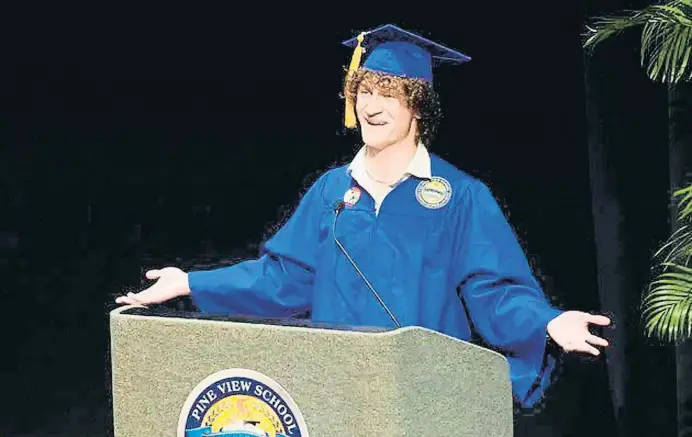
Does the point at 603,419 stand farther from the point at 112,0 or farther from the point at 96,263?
the point at 112,0

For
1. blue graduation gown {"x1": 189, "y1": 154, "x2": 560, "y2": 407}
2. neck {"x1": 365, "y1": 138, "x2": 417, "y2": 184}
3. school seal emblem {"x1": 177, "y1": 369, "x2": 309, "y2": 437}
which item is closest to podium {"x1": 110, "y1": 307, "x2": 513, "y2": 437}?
school seal emblem {"x1": 177, "y1": 369, "x2": 309, "y2": 437}

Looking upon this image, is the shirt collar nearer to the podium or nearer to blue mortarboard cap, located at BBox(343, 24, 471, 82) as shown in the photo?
blue mortarboard cap, located at BBox(343, 24, 471, 82)

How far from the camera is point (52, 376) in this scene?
3.41 m

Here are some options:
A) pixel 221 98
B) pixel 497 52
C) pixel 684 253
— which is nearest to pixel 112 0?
pixel 221 98

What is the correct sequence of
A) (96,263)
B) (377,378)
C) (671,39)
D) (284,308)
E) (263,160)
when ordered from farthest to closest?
(96,263)
(263,160)
(284,308)
(671,39)
(377,378)

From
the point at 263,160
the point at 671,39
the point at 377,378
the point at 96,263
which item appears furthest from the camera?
the point at 96,263

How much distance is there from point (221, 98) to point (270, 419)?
1.35m

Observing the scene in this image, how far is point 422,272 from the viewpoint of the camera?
2.59 meters

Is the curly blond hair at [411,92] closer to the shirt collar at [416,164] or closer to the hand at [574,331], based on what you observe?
the shirt collar at [416,164]

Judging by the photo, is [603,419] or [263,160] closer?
[603,419]

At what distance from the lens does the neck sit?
268 centimetres

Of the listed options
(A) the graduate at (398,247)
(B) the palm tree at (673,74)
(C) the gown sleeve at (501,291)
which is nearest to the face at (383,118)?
(A) the graduate at (398,247)

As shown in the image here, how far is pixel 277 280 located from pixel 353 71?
0.60m

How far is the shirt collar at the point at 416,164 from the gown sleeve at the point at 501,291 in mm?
124
